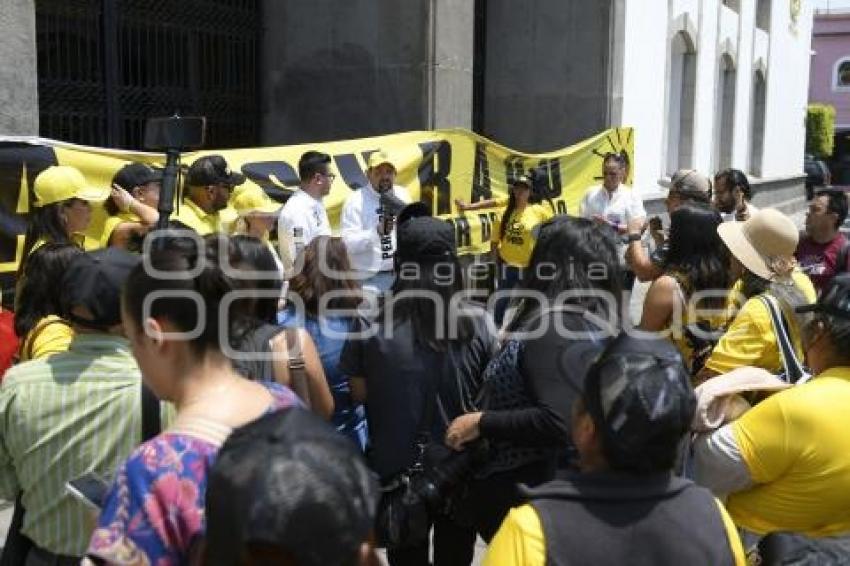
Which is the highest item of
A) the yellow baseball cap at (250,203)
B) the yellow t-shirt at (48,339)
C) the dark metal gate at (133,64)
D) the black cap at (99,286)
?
the dark metal gate at (133,64)

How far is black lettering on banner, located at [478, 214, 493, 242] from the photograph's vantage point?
9110mm

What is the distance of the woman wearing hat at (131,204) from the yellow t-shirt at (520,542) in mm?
3460

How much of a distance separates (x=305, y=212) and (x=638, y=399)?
4494 mm

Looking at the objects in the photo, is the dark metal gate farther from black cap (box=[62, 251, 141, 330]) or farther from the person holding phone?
the person holding phone

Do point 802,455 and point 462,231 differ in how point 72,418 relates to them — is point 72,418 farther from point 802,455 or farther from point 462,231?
point 462,231

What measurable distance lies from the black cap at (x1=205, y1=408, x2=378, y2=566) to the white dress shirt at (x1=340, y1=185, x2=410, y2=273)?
17.9 feet

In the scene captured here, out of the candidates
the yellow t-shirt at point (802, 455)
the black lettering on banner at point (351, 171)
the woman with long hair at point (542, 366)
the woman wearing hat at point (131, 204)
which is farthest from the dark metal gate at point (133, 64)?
the yellow t-shirt at point (802, 455)

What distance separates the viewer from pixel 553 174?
10.2 meters

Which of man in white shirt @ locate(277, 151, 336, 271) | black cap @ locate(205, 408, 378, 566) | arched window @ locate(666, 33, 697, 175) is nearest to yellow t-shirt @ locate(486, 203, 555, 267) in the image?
man in white shirt @ locate(277, 151, 336, 271)

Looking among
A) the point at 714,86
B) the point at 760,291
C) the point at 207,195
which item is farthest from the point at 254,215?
the point at 714,86

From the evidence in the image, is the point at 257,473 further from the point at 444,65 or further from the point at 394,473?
the point at 444,65

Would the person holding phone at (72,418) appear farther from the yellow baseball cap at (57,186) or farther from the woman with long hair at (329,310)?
the yellow baseball cap at (57,186)

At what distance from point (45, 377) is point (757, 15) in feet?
81.1

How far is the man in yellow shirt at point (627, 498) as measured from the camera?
5.52ft
